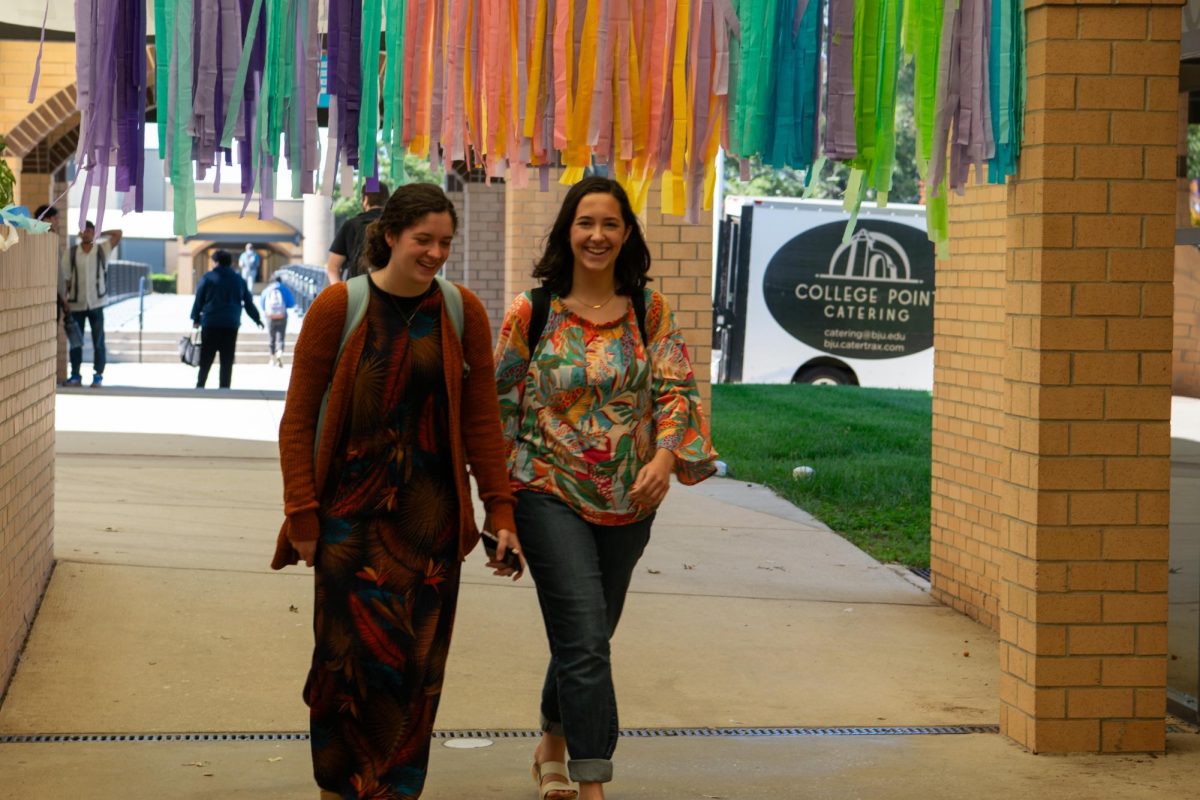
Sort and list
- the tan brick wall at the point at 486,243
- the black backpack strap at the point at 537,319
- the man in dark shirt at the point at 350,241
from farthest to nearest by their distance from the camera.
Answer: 1. the tan brick wall at the point at 486,243
2. the man in dark shirt at the point at 350,241
3. the black backpack strap at the point at 537,319

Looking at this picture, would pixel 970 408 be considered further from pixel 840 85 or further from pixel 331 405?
pixel 331 405

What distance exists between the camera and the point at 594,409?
14.9ft

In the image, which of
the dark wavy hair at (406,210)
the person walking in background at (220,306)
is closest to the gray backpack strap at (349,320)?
the dark wavy hair at (406,210)

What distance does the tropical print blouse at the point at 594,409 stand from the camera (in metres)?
4.52

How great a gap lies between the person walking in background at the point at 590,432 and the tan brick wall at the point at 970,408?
2933 millimetres

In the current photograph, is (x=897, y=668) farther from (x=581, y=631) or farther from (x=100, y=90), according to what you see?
(x=100, y=90)

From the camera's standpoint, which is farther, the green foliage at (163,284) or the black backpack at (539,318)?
the green foliage at (163,284)

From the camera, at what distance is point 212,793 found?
16.2ft

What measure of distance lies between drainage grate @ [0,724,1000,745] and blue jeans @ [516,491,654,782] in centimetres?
116

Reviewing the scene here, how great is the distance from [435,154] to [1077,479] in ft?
7.44

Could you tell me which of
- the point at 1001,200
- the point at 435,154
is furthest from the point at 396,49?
the point at 1001,200

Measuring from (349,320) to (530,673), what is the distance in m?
2.64

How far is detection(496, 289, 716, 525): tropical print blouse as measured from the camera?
452cm

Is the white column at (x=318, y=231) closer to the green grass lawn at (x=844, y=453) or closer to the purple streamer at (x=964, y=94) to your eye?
the green grass lawn at (x=844, y=453)
